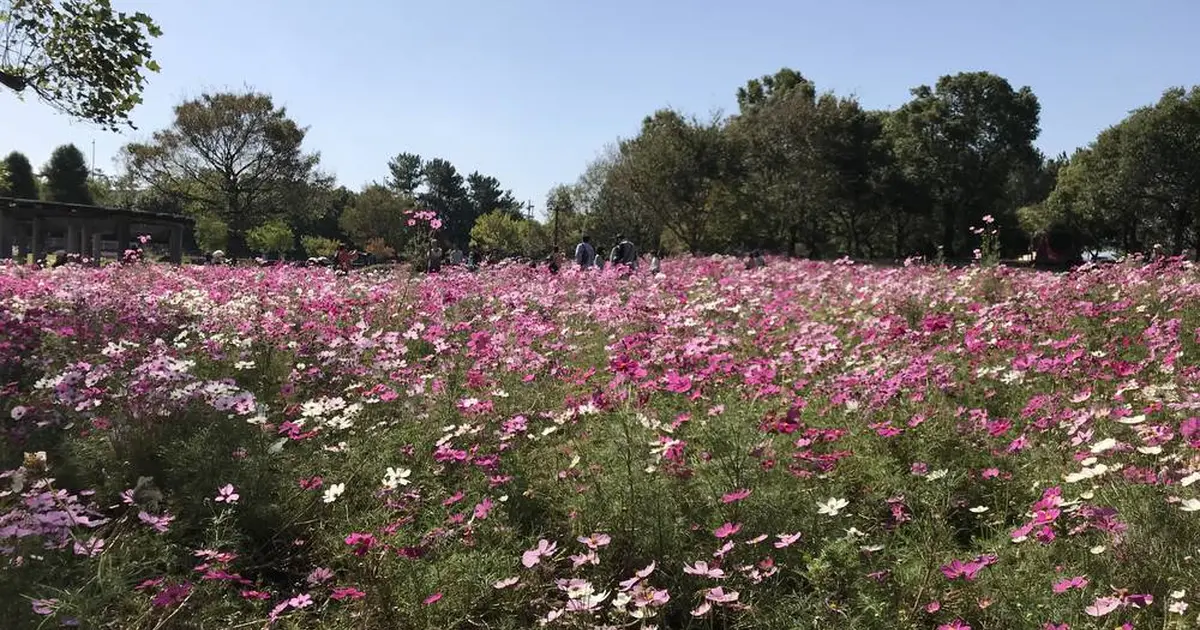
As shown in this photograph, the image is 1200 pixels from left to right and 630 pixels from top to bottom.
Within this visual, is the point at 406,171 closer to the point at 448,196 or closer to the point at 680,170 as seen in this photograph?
the point at 448,196

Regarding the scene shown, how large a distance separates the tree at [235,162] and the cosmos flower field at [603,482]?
35.9 m

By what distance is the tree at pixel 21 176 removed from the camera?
166ft

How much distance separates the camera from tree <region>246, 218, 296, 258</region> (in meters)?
51.6

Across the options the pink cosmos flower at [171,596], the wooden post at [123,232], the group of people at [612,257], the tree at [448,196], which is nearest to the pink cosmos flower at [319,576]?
the pink cosmos flower at [171,596]

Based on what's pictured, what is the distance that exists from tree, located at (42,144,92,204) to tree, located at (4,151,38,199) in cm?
135

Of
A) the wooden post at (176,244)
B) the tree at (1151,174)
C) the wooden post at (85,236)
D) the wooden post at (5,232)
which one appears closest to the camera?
the wooden post at (5,232)

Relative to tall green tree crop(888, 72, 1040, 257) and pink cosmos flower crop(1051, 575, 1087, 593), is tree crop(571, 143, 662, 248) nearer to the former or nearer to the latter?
tall green tree crop(888, 72, 1040, 257)

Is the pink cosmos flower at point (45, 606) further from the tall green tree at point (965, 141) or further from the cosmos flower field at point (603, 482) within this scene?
the tall green tree at point (965, 141)

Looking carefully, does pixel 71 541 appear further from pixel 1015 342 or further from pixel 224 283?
pixel 224 283

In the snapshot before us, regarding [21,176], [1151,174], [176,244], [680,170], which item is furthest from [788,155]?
[21,176]

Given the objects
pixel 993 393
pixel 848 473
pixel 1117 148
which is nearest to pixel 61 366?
pixel 848 473

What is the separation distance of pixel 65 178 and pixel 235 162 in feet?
90.2

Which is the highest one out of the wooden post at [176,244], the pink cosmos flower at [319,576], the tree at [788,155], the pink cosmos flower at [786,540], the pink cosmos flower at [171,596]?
the tree at [788,155]

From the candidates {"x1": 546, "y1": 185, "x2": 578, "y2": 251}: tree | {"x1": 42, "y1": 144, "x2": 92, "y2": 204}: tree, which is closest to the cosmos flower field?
{"x1": 546, "y1": 185, "x2": 578, "y2": 251}: tree
